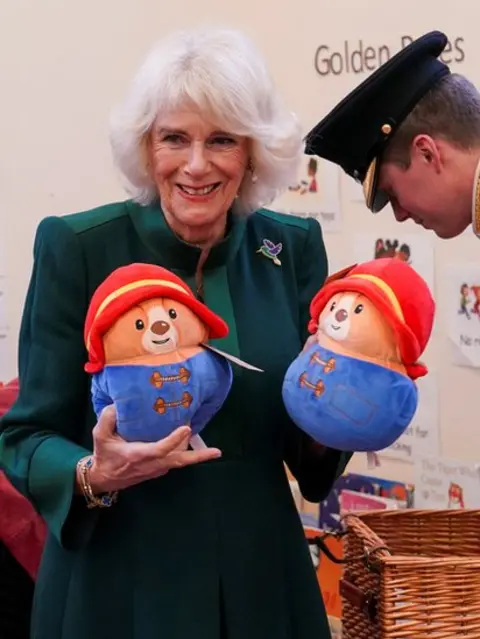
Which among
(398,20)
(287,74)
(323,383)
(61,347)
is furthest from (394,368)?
(287,74)

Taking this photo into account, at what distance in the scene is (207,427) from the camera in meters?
1.16

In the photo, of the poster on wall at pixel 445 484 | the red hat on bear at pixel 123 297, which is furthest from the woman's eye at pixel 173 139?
the poster on wall at pixel 445 484

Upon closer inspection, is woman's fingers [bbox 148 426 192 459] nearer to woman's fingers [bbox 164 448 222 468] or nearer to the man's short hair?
woman's fingers [bbox 164 448 222 468]

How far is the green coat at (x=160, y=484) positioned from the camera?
1121 millimetres

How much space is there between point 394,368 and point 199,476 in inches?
11.0

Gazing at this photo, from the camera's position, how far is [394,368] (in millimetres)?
1038

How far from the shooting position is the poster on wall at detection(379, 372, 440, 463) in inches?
73.9

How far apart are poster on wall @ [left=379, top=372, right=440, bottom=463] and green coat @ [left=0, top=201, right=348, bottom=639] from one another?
685 millimetres

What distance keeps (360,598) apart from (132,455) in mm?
385

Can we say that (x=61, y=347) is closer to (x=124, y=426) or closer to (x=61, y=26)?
(x=124, y=426)

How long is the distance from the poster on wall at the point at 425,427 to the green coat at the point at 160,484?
685 mm

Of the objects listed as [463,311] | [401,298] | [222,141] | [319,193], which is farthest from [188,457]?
[319,193]

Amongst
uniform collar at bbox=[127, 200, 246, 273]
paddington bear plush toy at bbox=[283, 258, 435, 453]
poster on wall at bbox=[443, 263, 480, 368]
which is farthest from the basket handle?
poster on wall at bbox=[443, 263, 480, 368]

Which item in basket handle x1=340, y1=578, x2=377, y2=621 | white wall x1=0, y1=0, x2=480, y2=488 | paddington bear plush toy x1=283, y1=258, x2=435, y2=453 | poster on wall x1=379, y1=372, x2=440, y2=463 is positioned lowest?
basket handle x1=340, y1=578, x2=377, y2=621
